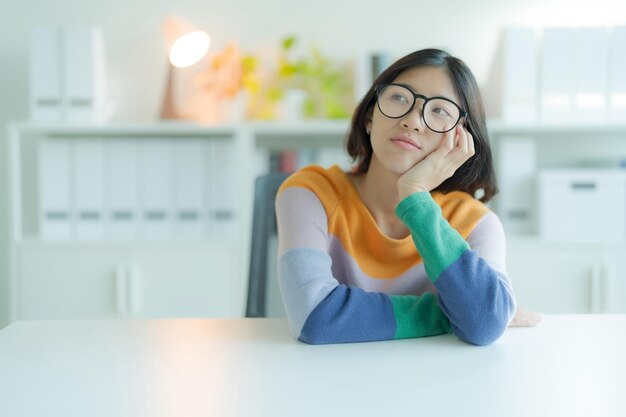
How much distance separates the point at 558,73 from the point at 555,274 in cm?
69

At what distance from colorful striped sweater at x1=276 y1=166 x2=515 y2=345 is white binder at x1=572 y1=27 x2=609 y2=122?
1.33 meters

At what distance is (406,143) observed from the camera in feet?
4.06

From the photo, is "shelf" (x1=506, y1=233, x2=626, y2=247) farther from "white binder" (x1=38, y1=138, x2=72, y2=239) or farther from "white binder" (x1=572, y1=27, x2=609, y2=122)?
"white binder" (x1=38, y1=138, x2=72, y2=239)

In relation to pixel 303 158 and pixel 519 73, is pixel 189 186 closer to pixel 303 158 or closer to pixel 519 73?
pixel 303 158

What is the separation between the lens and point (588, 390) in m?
0.80

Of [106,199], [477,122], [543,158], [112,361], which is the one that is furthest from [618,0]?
[112,361]

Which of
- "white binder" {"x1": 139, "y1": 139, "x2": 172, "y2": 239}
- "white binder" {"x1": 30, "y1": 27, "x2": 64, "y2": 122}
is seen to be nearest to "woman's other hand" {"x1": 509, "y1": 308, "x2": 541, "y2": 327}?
"white binder" {"x1": 139, "y1": 139, "x2": 172, "y2": 239}

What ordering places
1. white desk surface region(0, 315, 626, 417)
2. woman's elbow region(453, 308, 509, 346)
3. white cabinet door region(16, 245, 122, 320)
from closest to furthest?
white desk surface region(0, 315, 626, 417), woman's elbow region(453, 308, 509, 346), white cabinet door region(16, 245, 122, 320)

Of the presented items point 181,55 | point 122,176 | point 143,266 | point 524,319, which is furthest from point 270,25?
point 524,319

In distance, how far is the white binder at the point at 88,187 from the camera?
2553 millimetres

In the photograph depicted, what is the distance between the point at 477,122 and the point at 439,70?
0.38ft

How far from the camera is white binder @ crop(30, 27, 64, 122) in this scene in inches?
99.3

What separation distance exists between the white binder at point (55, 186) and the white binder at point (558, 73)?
1681 mm

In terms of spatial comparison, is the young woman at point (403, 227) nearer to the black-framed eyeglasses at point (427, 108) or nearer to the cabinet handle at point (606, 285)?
the black-framed eyeglasses at point (427, 108)
